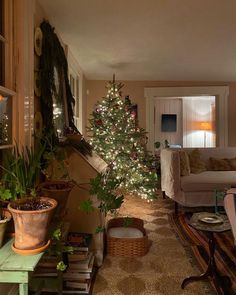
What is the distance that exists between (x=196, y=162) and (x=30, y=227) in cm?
354

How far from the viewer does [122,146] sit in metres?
3.90

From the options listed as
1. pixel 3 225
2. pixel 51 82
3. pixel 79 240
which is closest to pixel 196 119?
pixel 51 82

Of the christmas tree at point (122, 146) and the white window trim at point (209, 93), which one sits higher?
the white window trim at point (209, 93)

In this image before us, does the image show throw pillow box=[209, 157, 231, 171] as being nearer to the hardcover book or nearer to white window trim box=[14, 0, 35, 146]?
the hardcover book

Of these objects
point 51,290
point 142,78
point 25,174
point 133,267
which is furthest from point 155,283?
point 142,78

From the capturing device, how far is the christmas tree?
385 centimetres

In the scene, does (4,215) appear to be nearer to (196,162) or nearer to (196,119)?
(196,162)

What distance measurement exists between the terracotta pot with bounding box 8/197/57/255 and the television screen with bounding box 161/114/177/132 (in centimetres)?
691

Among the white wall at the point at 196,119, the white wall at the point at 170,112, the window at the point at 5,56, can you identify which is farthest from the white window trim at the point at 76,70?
the white wall at the point at 196,119

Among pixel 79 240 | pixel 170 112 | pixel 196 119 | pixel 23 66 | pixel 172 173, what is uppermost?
pixel 170 112

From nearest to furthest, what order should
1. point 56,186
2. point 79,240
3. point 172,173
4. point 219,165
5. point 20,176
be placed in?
point 20,176, point 56,186, point 79,240, point 172,173, point 219,165

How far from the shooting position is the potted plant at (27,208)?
119 cm

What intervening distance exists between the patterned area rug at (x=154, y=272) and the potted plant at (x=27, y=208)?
983 millimetres

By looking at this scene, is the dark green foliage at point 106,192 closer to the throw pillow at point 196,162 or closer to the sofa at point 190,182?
the sofa at point 190,182
